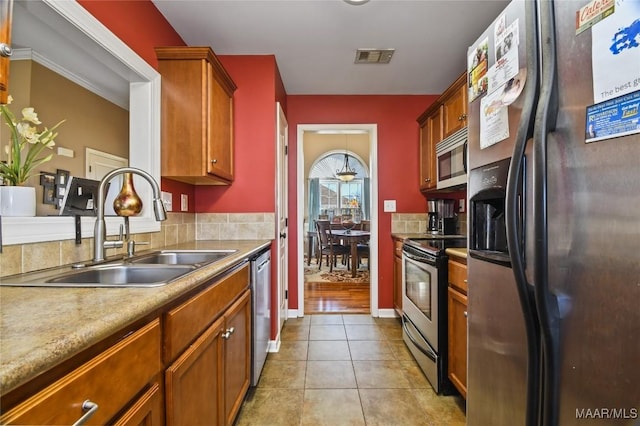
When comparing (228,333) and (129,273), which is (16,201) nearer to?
(129,273)

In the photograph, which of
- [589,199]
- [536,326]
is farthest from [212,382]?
[589,199]

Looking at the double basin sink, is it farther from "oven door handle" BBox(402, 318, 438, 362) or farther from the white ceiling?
the white ceiling

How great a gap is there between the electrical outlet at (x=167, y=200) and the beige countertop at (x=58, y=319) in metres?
1.22

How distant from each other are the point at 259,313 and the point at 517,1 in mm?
1919

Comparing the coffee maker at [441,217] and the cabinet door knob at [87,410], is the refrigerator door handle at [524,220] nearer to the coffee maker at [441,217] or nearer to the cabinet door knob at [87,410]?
the cabinet door knob at [87,410]

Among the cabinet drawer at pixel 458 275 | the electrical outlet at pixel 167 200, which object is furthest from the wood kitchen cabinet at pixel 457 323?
the electrical outlet at pixel 167 200

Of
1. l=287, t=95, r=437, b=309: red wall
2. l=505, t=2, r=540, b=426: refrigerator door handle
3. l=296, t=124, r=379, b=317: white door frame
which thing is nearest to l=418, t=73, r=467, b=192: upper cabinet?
l=287, t=95, r=437, b=309: red wall

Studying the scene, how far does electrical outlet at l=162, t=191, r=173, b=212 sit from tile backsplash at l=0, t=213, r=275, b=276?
50 mm

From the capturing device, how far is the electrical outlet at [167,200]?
2.02 metres

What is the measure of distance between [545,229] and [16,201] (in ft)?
5.39

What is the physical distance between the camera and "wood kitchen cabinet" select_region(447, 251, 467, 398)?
63.4 inches

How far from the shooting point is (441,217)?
3.07 metres

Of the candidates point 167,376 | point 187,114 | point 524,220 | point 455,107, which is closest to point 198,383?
point 167,376

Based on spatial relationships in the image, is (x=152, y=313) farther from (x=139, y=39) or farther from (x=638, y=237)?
(x=139, y=39)
